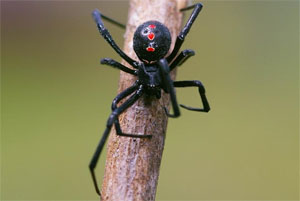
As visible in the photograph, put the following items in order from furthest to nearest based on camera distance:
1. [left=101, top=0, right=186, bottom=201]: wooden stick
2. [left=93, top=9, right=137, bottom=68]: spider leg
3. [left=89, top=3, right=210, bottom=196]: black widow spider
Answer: [left=93, top=9, right=137, bottom=68]: spider leg
[left=89, top=3, right=210, bottom=196]: black widow spider
[left=101, top=0, right=186, bottom=201]: wooden stick

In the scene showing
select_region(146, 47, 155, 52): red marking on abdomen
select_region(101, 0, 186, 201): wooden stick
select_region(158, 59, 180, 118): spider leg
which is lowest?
select_region(101, 0, 186, 201): wooden stick

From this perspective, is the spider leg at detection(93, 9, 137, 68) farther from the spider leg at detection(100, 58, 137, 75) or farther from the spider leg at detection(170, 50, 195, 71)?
the spider leg at detection(170, 50, 195, 71)

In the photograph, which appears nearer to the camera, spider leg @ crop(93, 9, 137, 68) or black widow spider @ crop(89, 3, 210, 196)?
black widow spider @ crop(89, 3, 210, 196)

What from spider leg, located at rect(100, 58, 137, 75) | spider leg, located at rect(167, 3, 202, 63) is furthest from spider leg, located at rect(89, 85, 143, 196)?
spider leg, located at rect(167, 3, 202, 63)

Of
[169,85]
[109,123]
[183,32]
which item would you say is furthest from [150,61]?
[109,123]

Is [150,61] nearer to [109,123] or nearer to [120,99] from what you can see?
[120,99]

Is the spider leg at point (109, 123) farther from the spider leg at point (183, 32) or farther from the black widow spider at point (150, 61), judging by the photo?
the spider leg at point (183, 32)

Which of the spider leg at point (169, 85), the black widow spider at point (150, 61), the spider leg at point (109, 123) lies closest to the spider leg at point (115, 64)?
the black widow spider at point (150, 61)

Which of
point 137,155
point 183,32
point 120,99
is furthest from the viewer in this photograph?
point 183,32
